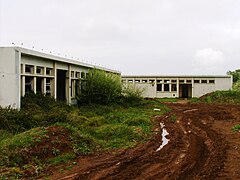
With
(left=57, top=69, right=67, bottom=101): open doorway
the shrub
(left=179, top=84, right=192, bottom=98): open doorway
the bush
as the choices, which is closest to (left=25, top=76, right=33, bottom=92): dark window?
(left=57, top=69, right=67, bottom=101): open doorway

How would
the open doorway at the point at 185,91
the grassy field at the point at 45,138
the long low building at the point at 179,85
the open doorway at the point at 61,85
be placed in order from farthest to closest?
the open doorway at the point at 185,91 < the long low building at the point at 179,85 < the open doorway at the point at 61,85 < the grassy field at the point at 45,138

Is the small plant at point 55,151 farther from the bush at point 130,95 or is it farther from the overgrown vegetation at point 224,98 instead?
the overgrown vegetation at point 224,98

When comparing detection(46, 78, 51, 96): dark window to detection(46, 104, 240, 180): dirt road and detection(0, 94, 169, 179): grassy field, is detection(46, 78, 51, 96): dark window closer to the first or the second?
detection(0, 94, 169, 179): grassy field

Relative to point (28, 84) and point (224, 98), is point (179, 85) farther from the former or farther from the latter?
point (28, 84)

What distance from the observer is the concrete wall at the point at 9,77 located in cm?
1398

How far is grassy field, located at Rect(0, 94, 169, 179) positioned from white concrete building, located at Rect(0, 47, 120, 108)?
3.17 feet

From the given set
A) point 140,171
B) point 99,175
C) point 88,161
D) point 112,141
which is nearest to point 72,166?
point 88,161

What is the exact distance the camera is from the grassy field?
8641 mm

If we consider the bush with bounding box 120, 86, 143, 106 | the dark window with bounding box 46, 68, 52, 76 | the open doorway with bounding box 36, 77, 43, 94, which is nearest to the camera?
the open doorway with bounding box 36, 77, 43, 94

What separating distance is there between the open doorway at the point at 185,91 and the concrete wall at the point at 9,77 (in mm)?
33842

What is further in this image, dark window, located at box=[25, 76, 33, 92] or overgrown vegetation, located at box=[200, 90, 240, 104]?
overgrown vegetation, located at box=[200, 90, 240, 104]

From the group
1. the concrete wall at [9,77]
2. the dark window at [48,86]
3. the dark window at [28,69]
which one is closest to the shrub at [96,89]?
the dark window at [48,86]

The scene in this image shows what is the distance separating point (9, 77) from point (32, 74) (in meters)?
2.43

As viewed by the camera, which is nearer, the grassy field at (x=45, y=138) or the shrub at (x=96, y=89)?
the grassy field at (x=45, y=138)
